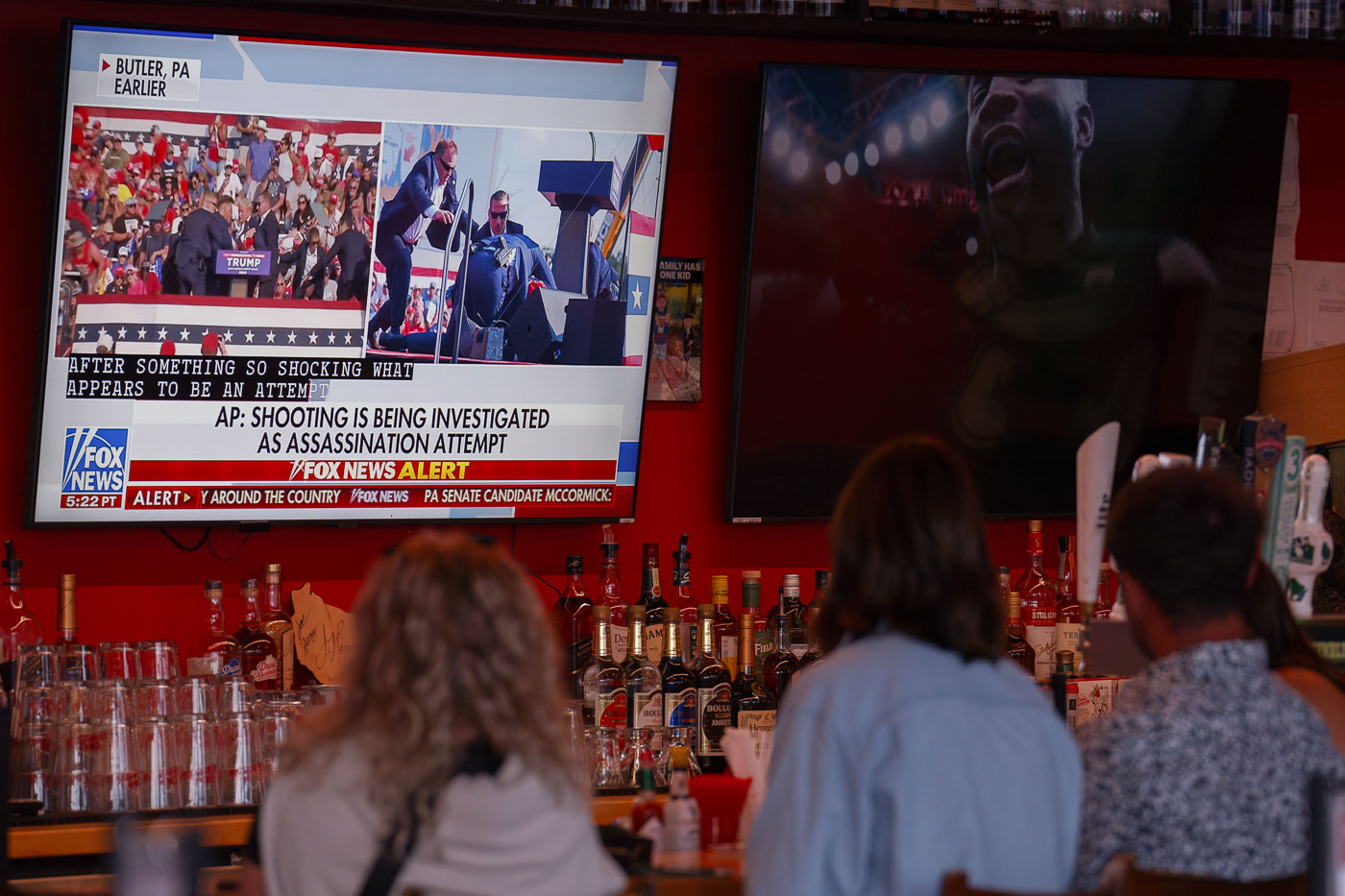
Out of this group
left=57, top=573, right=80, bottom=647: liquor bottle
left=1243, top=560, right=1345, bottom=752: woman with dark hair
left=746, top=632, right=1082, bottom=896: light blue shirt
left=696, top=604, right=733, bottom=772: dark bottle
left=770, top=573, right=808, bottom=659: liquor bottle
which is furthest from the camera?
left=770, top=573, right=808, bottom=659: liquor bottle

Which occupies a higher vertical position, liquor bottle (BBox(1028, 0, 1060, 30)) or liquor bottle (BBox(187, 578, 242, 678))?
liquor bottle (BBox(1028, 0, 1060, 30))

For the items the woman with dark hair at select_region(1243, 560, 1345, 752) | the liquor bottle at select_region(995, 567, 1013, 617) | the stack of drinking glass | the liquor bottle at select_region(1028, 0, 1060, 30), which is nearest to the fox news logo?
the stack of drinking glass

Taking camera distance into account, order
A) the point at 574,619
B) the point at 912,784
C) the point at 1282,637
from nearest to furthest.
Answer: the point at 912,784, the point at 1282,637, the point at 574,619

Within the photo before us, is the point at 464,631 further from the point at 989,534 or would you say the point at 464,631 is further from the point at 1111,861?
the point at 989,534

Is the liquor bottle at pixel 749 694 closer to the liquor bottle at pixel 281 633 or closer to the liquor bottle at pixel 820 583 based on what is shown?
the liquor bottle at pixel 820 583

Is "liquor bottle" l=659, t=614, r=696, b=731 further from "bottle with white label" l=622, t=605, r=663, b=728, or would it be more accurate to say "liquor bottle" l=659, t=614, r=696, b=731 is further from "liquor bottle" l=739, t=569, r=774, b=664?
"liquor bottle" l=739, t=569, r=774, b=664

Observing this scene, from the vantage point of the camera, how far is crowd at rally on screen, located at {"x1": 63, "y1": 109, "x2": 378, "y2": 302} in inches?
114

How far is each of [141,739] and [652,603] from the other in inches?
44.8

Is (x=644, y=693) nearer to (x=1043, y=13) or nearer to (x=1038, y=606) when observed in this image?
(x=1038, y=606)

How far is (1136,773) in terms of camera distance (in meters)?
1.63

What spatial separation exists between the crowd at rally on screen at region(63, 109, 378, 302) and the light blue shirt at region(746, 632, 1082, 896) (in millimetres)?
1773

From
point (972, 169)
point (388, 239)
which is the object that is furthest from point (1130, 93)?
point (388, 239)

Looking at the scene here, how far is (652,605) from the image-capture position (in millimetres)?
3230

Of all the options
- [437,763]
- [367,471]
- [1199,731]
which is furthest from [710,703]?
[437,763]
